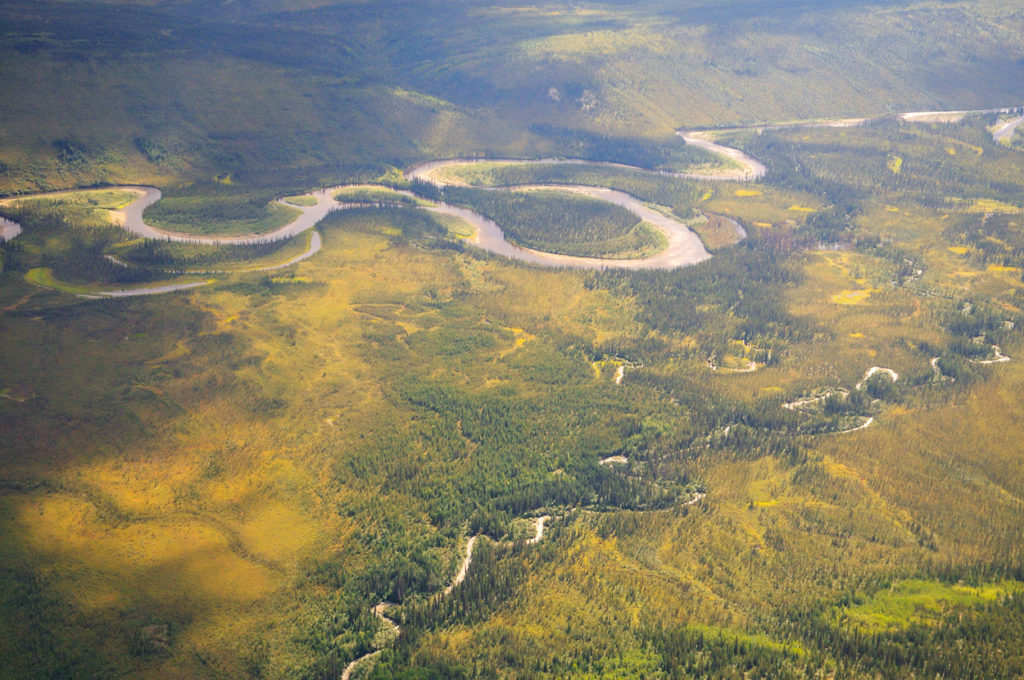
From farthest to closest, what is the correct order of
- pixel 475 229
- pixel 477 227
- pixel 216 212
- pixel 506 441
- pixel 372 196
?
pixel 372 196 → pixel 477 227 → pixel 475 229 → pixel 216 212 → pixel 506 441

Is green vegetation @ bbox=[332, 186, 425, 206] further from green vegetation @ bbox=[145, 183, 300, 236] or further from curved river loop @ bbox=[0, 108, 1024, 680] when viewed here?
green vegetation @ bbox=[145, 183, 300, 236]

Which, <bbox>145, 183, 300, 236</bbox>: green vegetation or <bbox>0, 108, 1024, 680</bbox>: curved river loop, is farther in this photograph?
<bbox>145, 183, 300, 236</bbox>: green vegetation

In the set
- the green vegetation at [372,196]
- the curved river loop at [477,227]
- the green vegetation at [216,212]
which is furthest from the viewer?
the green vegetation at [372,196]

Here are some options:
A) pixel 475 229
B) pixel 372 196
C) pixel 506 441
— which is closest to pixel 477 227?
pixel 475 229

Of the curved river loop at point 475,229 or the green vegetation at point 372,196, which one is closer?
the curved river loop at point 475,229

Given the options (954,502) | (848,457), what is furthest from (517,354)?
(954,502)

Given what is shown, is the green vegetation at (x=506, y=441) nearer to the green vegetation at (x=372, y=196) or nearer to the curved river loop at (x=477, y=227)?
the curved river loop at (x=477, y=227)

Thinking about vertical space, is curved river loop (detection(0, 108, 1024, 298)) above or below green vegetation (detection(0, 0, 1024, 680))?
above

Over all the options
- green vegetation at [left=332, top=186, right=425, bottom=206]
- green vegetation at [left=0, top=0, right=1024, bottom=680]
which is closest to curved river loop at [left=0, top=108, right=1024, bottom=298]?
green vegetation at [left=332, top=186, right=425, bottom=206]

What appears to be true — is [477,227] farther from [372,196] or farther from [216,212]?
[216,212]

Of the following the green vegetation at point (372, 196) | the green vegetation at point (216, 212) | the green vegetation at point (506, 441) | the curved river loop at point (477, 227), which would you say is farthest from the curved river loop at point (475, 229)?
the green vegetation at point (506, 441)

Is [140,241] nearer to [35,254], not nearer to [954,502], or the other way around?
[35,254]
